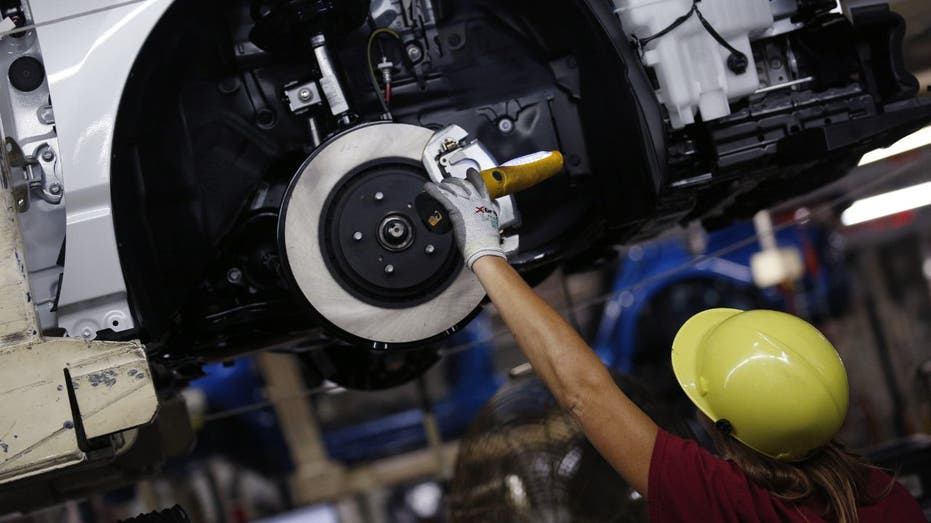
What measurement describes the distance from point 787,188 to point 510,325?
1578mm

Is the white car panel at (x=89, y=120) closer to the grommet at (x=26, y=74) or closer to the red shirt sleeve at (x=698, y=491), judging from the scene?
the grommet at (x=26, y=74)

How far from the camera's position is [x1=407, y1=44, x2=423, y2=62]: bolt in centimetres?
252

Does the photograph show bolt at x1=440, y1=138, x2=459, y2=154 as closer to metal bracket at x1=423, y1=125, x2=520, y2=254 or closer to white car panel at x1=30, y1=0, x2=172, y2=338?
metal bracket at x1=423, y1=125, x2=520, y2=254

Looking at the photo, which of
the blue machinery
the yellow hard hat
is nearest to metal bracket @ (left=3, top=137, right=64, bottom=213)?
the yellow hard hat

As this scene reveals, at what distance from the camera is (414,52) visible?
2.52m

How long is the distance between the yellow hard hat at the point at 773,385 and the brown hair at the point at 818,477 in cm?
3

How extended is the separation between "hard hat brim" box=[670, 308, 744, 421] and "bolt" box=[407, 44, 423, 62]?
3.45 feet

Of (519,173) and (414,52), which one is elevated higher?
(414,52)

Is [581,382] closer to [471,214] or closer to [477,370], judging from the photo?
[471,214]

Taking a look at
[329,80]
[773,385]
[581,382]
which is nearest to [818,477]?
[773,385]

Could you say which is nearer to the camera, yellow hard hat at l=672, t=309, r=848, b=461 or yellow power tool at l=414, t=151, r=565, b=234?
yellow hard hat at l=672, t=309, r=848, b=461

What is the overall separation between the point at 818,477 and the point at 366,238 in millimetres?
1175

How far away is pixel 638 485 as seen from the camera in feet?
6.08

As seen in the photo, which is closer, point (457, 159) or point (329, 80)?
point (457, 159)
